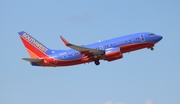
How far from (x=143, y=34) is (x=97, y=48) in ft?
31.5

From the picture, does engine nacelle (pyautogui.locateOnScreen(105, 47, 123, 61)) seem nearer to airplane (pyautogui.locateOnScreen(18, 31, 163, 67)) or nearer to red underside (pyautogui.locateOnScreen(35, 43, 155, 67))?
airplane (pyautogui.locateOnScreen(18, 31, 163, 67))

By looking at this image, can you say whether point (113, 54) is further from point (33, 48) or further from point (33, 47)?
point (33, 47)

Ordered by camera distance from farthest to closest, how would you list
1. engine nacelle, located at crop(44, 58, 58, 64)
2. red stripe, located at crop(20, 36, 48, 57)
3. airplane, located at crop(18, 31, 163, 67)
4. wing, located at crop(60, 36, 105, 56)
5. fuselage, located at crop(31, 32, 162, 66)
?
red stripe, located at crop(20, 36, 48, 57) < engine nacelle, located at crop(44, 58, 58, 64) < fuselage, located at crop(31, 32, 162, 66) < airplane, located at crop(18, 31, 163, 67) < wing, located at crop(60, 36, 105, 56)

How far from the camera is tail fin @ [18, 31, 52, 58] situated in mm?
98938

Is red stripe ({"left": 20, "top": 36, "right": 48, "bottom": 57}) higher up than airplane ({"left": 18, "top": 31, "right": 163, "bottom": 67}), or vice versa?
red stripe ({"left": 20, "top": 36, "right": 48, "bottom": 57})

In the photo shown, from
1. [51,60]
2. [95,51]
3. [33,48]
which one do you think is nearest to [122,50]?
[95,51]

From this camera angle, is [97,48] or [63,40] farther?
[97,48]

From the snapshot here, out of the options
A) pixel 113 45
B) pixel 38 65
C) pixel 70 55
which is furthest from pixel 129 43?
pixel 38 65

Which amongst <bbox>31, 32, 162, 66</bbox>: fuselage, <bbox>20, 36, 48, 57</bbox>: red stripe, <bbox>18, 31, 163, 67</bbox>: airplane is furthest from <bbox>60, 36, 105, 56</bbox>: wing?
<bbox>20, 36, 48, 57</bbox>: red stripe

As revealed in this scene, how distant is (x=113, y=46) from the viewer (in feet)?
303

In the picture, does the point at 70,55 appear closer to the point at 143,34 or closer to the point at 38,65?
the point at 38,65

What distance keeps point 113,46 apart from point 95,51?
3.67 metres

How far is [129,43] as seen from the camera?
301ft

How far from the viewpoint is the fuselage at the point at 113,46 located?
92144 millimetres
